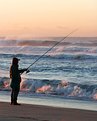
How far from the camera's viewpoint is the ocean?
25.9 m

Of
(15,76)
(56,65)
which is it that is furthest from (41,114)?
(56,65)

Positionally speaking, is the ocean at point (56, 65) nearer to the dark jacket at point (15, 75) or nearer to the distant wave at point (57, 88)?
the distant wave at point (57, 88)

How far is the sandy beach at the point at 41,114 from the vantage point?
13.2 metres

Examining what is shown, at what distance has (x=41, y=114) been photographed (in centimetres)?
1418

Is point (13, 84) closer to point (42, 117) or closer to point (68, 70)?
point (42, 117)

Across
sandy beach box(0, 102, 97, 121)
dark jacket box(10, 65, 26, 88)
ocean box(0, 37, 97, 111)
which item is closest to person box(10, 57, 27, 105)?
dark jacket box(10, 65, 26, 88)

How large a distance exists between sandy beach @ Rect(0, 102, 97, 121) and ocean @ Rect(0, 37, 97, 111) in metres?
2.41

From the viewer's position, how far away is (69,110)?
1525 centimetres

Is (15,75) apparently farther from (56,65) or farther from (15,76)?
(56,65)

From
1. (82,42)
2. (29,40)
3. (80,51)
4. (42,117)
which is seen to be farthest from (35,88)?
(29,40)

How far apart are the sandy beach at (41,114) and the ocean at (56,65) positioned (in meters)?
2.41

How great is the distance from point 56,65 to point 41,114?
33.9 meters

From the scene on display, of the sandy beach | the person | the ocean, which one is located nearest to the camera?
the sandy beach

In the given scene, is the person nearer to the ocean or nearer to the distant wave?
the ocean
